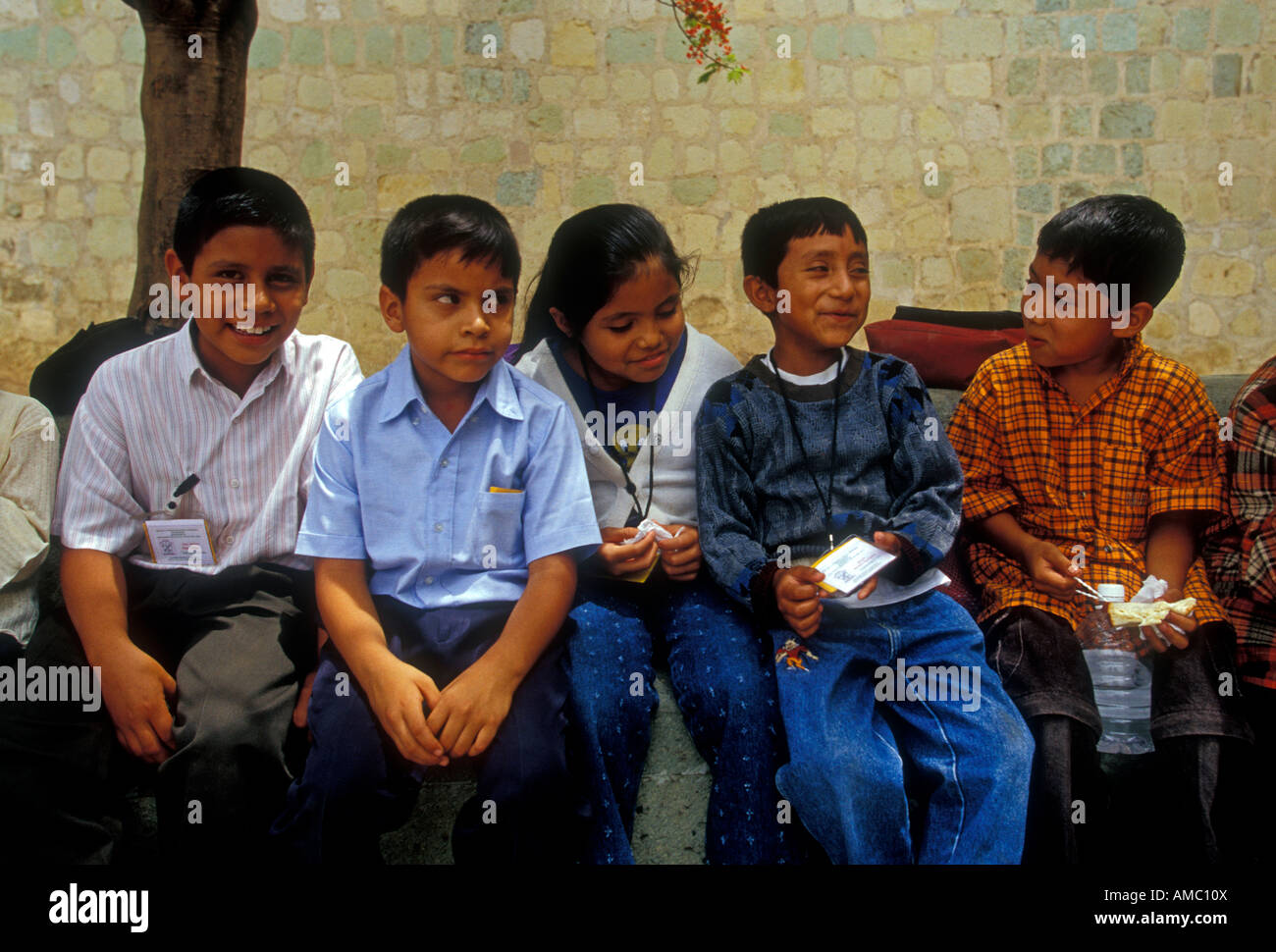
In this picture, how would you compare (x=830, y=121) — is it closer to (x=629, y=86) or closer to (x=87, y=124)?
(x=629, y=86)

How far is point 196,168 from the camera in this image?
293 centimetres

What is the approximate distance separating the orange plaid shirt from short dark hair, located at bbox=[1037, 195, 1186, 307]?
173 millimetres

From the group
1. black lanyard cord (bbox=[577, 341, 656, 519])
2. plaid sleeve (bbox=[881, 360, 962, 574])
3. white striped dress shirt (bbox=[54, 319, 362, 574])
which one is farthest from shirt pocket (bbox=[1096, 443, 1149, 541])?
white striped dress shirt (bbox=[54, 319, 362, 574])

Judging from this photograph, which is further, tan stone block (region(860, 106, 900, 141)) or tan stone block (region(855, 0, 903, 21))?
tan stone block (region(860, 106, 900, 141))

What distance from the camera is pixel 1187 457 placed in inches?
87.3

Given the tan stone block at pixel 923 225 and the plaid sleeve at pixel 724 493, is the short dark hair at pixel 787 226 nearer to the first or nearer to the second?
the plaid sleeve at pixel 724 493

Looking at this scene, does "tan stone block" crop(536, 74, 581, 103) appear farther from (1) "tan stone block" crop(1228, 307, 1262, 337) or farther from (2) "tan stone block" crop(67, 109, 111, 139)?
(1) "tan stone block" crop(1228, 307, 1262, 337)

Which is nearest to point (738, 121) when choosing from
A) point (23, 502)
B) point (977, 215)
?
point (977, 215)

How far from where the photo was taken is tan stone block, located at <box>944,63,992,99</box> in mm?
4300

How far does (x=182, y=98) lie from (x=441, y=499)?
1.77 m

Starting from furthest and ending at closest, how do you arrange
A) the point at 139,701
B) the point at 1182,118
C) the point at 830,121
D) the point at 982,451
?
the point at 830,121
the point at 1182,118
the point at 982,451
the point at 139,701

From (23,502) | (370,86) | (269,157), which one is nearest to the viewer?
(23,502)
